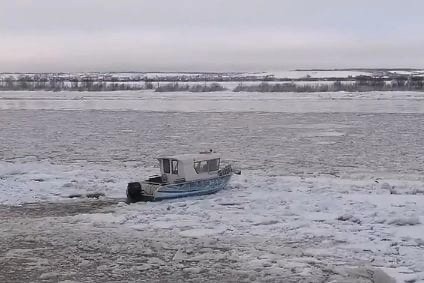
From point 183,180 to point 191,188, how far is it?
0.26m

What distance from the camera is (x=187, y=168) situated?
12016 mm

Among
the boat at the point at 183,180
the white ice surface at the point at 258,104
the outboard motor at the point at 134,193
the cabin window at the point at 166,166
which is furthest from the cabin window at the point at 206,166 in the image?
the white ice surface at the point at 258,104

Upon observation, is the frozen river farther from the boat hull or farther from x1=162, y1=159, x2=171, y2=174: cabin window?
x1=162, y1=159, x2=171, y2=174: cabin window

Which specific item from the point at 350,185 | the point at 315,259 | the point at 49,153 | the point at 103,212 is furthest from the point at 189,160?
the point at 49,153

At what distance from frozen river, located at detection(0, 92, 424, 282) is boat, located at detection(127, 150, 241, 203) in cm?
27

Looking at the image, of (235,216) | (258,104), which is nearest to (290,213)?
(235,216)

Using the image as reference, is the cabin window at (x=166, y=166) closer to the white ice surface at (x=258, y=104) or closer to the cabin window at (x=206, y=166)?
the cabin window at (x=206, y=166)

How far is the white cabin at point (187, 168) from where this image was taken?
12.0 metres

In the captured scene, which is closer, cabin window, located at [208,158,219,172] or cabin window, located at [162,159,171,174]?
cabin window, located at [162,159,171,174]

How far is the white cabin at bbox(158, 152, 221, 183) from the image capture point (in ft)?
39.2

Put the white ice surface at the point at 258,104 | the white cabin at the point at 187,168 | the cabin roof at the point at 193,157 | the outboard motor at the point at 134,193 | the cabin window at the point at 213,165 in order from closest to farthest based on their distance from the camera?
the outboard motor at the point at 134,193 → the white cabin at the point at 187,168 → the cabin roof at the point at 193,157 → the cabin window at the point at 213,165 → the white ice surface at the point at 258,104

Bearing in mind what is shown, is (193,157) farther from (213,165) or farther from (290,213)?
(290,213)

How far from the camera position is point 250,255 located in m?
7.84

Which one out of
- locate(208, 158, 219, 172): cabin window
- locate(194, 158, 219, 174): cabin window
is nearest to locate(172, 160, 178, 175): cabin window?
locate(194, 158, 219, 174): cabin window
